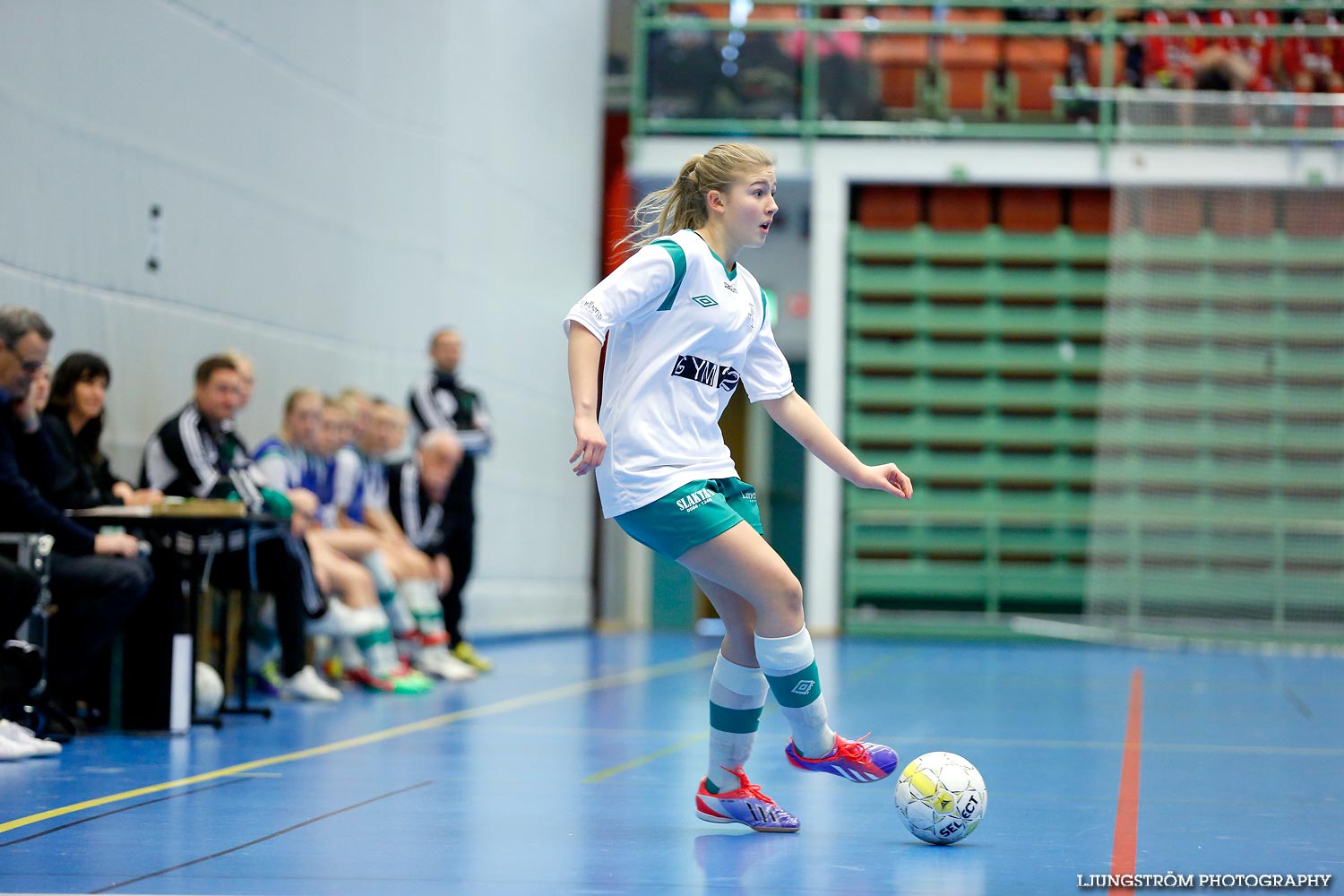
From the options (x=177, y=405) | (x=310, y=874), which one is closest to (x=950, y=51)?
(x=177, y=405)

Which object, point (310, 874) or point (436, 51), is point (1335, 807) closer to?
point (310, 874)

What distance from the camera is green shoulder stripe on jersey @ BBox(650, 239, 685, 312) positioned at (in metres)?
3.90

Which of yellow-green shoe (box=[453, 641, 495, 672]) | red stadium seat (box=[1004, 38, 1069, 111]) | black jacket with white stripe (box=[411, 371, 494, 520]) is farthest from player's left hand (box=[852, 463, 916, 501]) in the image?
red stadium seat (box=[1004, 38, 1069, 111])

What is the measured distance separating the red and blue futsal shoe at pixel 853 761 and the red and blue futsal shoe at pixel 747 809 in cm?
13

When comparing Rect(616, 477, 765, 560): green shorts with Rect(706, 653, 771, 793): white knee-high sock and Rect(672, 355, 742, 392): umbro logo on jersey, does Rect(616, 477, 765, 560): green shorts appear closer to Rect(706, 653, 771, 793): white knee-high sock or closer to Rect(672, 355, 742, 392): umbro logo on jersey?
Rect(672, 355, 742, 392): umbro logo on jersey

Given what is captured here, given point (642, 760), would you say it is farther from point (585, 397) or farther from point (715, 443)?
point (585, 397)

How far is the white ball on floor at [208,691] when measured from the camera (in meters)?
6.35

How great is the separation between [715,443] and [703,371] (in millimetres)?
184

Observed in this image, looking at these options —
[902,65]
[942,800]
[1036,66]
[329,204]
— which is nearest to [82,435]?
[329,204]

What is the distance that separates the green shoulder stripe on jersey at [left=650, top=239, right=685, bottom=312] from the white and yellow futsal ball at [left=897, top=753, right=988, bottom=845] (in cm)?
127

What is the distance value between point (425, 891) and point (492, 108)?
10.2 meters

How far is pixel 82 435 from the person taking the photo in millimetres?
6156

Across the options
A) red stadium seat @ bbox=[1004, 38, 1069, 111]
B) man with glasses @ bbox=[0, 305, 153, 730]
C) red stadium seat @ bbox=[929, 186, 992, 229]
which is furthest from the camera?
red stadium seat @ bbox=[929, 186, 992, 229]

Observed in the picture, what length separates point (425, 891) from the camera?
3.10 meters
